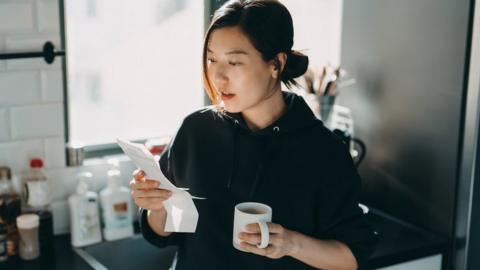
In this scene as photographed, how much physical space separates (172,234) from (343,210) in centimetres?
41

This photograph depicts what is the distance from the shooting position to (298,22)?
2494 mm

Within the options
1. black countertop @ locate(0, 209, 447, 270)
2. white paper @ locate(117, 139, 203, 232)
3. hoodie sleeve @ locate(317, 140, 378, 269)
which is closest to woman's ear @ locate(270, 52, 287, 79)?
hoodie sleeve @ locate(317, 140, 378, 269)

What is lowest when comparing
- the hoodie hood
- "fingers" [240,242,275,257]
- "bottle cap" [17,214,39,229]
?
"bottle cap" [17,214,39,229]

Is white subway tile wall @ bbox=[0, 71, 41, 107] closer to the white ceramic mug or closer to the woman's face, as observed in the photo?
the woman's face

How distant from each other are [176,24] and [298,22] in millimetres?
559

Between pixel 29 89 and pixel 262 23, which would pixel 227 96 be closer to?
pixel 262 23

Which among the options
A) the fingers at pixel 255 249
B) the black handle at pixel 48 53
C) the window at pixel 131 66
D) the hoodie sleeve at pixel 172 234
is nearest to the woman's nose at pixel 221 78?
the hoodie sleeve at pixel 172 234

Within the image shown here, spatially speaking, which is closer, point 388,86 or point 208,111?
point 208,111

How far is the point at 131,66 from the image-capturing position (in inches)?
83.1

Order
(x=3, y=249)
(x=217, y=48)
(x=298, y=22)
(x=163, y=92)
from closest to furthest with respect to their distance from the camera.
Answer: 1. (x=217, y=48)
2. (x=3, y=249)
3. (x=163, y=92)
4. (x=298, y=22)

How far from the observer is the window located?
6.56ft

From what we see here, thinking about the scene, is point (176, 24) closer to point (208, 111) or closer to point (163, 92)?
point (163, 92)

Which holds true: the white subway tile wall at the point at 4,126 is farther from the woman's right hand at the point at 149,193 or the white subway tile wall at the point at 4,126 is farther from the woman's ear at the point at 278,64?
the woman's ear at the point at 278,64

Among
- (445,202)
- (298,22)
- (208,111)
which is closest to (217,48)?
(208,111)
